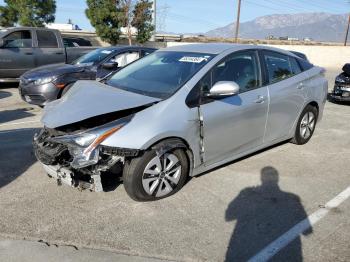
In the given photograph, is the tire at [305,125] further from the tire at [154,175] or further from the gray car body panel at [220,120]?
the tire at [154,175]

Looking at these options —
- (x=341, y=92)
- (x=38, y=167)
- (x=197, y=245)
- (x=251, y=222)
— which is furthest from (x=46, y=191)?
Result: (x=341, y=92)

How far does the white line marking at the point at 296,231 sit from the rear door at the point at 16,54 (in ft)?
32.5

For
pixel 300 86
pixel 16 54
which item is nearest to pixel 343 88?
pixel 300 86

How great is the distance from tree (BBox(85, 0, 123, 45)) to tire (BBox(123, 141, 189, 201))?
25.8 m

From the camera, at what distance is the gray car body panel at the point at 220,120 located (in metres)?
3.83

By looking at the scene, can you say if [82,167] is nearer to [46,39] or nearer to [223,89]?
[223,89]

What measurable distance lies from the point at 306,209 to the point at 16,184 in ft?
10.7

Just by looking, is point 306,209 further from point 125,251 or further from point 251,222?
point 125,251

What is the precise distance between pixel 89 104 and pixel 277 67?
2751 mm

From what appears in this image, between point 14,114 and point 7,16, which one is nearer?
point 14,114

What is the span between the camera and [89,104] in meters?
4.00

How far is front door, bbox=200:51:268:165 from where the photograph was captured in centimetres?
433

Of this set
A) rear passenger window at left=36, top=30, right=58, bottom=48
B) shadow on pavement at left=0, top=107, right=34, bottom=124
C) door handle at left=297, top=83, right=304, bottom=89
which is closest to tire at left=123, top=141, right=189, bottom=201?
door handle at left=297, top=83, right=304, bottom=89

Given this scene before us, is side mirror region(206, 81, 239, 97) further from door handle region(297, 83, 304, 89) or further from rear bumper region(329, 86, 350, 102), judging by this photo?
rear bumper region(329, 86, 350, 102)
